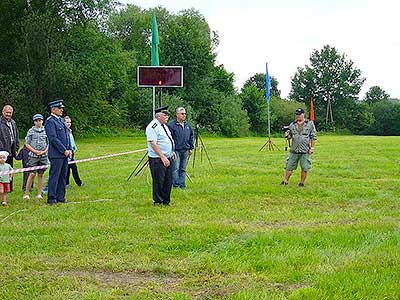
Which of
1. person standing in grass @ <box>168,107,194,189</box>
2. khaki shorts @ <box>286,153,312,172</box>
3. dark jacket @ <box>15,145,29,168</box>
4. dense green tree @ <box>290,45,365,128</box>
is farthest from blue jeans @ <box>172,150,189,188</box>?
dense green tree @ <box>290,45,365,128</box>

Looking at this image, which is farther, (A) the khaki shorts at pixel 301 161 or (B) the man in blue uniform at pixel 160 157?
(A) the khaki shorts at pixel 301 161

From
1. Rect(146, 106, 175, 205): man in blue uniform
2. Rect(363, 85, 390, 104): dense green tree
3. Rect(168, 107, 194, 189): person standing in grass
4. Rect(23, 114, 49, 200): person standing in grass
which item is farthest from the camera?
Rect(363, 85, 390, 104): dense green tree

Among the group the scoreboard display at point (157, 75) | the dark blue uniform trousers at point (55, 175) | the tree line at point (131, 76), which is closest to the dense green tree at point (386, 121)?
the tree line at point (131, 76)

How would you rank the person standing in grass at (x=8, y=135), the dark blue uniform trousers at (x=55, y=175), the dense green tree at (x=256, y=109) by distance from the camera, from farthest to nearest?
the dense green tree at (x=256, y=109)
the person standing in grass at (x=8, y=135)
the dark blue uniform trousers at (x=55, y=175)

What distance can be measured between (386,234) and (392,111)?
227ft

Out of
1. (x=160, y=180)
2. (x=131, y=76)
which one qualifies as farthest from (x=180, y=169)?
(x=131, y=76)

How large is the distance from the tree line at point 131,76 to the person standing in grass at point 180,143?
1952cm

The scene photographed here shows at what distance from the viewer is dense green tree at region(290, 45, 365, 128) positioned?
238ft

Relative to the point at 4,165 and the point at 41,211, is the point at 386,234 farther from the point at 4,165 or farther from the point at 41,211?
the point at 4,165

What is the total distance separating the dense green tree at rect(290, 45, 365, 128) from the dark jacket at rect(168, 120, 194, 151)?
63.1 meters

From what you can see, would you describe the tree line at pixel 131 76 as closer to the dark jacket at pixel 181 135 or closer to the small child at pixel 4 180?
the dark jacket at pixel 181 135

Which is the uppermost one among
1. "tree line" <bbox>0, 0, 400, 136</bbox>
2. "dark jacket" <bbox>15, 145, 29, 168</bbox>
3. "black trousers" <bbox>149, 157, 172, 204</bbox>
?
"tree line" <bbox>0, 0, 400, 136</bbox>

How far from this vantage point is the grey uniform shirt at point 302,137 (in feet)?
34.8

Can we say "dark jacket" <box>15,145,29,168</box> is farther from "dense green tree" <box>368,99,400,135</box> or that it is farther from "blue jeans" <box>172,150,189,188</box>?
"dense green tree" <box>368,99,400,135</box>
